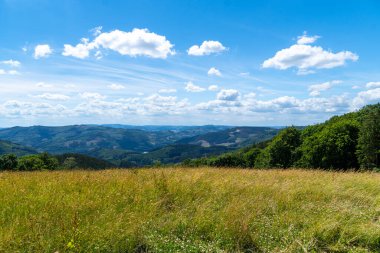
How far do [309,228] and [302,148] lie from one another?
52.8 metres

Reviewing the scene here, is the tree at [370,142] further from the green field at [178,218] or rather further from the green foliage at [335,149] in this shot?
the green field at [178,218]

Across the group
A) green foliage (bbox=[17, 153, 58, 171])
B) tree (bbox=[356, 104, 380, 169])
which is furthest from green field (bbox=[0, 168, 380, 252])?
green foliage (bbox=[17, 153, 58, 171])

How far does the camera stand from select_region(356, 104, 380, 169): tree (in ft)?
146

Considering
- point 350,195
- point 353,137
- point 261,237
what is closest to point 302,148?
point 353,137

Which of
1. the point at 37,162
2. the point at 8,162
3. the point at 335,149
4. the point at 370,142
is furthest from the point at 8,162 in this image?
the point at 370,142

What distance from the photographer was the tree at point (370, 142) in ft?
146

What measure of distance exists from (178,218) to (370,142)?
47.7 meters

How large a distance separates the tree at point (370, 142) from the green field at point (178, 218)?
4274cm

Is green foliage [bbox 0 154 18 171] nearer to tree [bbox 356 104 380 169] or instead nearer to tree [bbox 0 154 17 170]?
tree [bbox 0 154 17 170]

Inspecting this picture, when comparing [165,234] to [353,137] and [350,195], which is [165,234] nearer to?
[350,195]

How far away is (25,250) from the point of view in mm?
4414

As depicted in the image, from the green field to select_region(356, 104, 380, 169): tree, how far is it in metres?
42.7

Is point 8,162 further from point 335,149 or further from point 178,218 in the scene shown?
point 178,218

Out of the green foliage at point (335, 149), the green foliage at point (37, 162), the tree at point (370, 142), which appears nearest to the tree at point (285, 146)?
the green foliage at point (335, 149)
